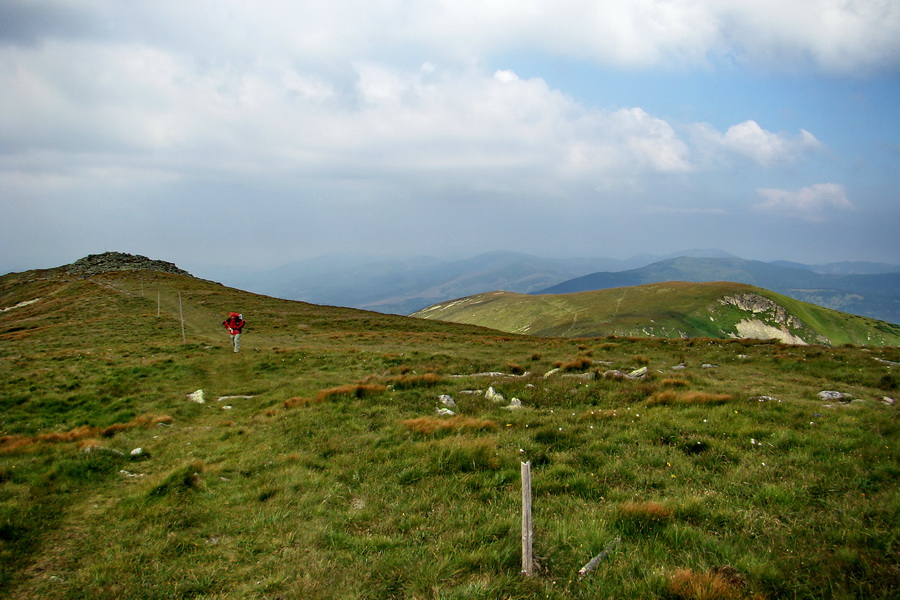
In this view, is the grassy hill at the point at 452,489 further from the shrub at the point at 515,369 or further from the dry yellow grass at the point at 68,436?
the shrub at the point at 515,369

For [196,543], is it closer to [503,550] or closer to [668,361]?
[503,550]

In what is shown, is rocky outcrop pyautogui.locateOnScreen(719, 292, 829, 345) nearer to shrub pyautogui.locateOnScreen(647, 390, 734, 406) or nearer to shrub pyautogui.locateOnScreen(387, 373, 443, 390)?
shrub pyautogui.locateOnScreen(647, 390, 734, 406)

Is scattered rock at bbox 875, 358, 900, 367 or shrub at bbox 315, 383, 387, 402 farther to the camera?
scattered rock at bbox 875, 358, 900, 367

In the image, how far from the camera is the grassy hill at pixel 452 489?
19.7 feet

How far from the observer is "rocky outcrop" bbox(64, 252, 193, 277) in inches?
4065

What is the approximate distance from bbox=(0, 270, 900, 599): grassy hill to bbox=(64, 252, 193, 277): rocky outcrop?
344 feet

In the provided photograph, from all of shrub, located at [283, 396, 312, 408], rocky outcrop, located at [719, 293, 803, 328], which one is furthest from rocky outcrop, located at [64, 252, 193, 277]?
rocky outcrop, located at [719, 293, 803, 328]

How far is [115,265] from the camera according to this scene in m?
109

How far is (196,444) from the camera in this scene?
1288 cm

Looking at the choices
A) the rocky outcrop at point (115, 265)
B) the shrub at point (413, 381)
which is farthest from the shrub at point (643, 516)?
the rocky outcrop at point (115, 265)

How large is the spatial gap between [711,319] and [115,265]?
19476 cm

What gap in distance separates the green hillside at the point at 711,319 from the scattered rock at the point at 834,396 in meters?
129

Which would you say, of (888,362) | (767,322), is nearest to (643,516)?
(888,362)

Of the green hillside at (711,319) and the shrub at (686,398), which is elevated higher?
the shrub at (686,398)
